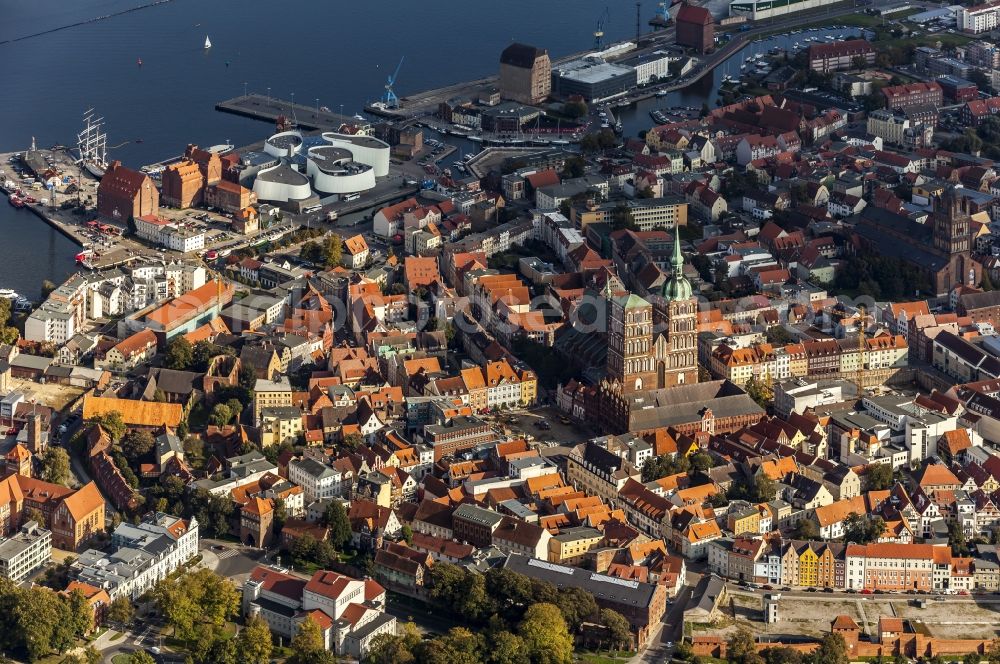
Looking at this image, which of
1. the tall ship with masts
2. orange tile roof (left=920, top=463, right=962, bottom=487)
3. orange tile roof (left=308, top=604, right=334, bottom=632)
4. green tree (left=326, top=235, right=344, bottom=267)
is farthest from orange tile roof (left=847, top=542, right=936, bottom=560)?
the tall ship with masts

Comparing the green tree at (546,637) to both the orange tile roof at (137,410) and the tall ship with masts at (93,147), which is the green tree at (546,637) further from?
the tall ship with masts at (93,147)

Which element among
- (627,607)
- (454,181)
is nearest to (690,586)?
(627,607)

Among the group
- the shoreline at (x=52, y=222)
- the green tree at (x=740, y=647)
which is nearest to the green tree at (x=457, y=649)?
the green tree at (x=740, y=647)

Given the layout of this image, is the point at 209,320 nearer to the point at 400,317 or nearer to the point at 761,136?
the point at 400,317

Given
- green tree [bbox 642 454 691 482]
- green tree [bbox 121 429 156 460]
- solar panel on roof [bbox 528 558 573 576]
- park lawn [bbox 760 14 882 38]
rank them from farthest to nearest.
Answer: park lawn [bbox 760 14 882 38]
green tree [bbox 121 429 156 460]
green tree [bbox 642 454 691 482]
solar panel on roof [bbox 528 558 573 576]

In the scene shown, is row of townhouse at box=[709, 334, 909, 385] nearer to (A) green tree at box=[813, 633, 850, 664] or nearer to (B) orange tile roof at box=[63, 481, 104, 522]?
(A) green tree at box=[813, 633, 850, 664]

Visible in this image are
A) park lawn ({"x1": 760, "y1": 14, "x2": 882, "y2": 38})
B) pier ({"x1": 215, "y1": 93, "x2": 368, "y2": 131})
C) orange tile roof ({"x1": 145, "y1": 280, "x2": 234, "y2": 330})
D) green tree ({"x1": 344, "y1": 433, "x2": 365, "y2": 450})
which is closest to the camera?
green tree ({"x1": 344, "y1": 433, "x2": 365, "y2": 450})

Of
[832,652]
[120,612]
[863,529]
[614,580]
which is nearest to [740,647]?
[832,652]

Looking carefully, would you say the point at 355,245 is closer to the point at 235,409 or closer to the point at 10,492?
the point at 235,409
